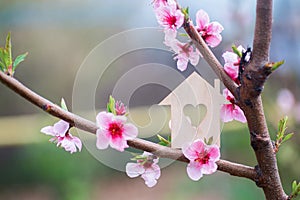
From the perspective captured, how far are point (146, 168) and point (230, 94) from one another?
4.1 inches

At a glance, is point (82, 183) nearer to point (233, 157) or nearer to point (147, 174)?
point (233, 157)

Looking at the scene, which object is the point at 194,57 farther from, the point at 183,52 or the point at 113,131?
the point at 113,131

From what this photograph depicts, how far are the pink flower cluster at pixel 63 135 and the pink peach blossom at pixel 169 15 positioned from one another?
13 centimetres

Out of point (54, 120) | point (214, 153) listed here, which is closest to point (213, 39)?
point (214, 153)

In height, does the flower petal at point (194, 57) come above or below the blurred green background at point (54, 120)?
above

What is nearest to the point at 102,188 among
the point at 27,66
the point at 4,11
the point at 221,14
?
the point at 27,66

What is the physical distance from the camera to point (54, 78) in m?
3.03

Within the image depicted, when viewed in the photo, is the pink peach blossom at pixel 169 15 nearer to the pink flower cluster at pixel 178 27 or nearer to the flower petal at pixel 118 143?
the pink flower cluster at pixel 178 27

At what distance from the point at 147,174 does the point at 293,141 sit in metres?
1.27

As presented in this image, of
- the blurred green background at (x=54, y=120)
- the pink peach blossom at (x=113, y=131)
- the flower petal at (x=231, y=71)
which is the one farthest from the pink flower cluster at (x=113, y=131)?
the blurred green background at (x=54, y=120)

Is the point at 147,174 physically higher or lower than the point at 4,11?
higher

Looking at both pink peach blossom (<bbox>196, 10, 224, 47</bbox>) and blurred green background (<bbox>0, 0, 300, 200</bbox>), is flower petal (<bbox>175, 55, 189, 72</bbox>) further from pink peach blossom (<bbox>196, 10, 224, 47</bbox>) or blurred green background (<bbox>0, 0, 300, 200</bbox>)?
blurred green background (<bbox>0, 0, 300, 200</bbox>)

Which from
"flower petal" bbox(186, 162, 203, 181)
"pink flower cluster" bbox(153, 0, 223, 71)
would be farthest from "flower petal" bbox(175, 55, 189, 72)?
"flower petal" bbox(186, 162, 203, 181)

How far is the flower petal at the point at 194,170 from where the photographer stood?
1.24 feet
